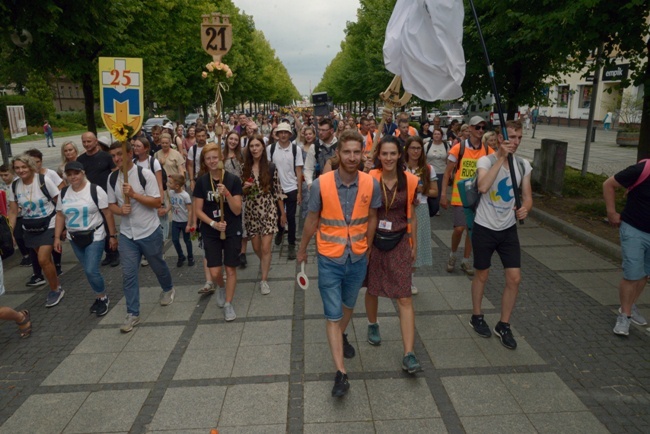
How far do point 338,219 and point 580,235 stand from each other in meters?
6.14

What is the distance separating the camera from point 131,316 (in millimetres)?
5148

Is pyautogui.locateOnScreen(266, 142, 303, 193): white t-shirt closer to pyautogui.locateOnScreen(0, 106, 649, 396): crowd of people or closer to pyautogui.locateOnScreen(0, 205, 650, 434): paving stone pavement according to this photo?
pyautogui.locateOnScreen(0, 106, 649, 396): crowd of people

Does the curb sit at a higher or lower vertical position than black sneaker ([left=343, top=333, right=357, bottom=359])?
higher

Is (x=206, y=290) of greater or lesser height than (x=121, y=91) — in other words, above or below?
below

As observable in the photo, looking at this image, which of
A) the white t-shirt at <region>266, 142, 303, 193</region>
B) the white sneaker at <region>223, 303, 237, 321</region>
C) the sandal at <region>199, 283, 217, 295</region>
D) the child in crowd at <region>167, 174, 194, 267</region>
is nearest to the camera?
the white sneaker at <region>223, 303, 237, 321</region>

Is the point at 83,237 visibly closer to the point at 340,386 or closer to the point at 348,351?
the point at 348,351

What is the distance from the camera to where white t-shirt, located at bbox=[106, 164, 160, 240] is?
505 centimetres

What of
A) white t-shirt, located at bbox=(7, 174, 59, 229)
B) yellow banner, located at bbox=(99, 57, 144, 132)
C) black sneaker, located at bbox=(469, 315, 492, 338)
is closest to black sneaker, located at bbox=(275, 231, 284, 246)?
white t-shirt, located at bbox=(7, 174, 59, 229)

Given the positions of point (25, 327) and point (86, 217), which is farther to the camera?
point (86, 217)

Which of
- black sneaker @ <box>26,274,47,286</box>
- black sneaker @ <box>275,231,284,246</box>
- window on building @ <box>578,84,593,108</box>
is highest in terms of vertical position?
window on building @ <box>578,84,593,108</box>

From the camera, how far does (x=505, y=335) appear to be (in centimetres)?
455

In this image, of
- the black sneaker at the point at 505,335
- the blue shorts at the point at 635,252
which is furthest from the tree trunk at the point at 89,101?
the blue shorts at the point at 635,252

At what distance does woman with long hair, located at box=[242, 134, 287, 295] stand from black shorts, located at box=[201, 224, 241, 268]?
2.79 feet

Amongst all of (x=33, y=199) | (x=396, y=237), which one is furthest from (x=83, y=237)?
(x=396, y=237)
